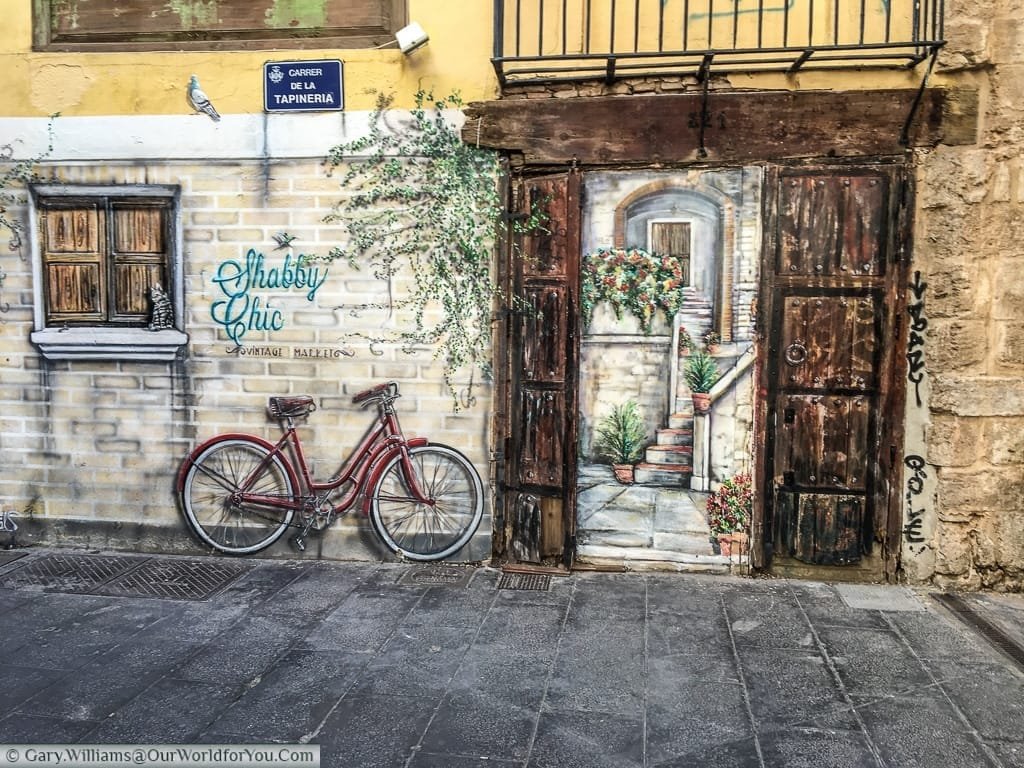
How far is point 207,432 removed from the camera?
614cm

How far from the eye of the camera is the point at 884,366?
17.9 feet

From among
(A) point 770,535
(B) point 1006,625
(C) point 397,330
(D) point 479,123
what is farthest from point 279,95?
(B) point 1006,625

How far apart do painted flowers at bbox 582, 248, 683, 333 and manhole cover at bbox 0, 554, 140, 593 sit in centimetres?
368

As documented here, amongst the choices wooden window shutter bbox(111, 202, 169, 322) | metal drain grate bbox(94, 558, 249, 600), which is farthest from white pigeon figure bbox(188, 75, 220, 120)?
metal drain grate bbox(94, 558, 249, 600)

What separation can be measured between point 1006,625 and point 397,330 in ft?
13.7

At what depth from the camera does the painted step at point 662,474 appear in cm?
577

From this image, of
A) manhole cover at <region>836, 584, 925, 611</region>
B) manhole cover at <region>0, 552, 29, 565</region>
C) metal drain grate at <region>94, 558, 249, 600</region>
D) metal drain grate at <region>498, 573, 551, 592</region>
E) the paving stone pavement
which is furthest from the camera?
manhole cover at <region>0, 552, 29, 565</region>

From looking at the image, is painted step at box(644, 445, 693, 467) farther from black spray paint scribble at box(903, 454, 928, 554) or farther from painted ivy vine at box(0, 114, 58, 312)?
painted ivy vine at box(0, 114, 58, 312)

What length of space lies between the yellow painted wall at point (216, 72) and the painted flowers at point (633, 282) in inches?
54.2

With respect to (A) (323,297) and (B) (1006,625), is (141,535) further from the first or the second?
(B) (1006,625)

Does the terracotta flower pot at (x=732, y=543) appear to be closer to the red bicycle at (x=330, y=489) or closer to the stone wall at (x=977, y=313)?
the stone wall at (x=977, y=313)

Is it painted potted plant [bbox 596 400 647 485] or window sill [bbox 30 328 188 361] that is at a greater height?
window sill [bbox 30 328 188 361]

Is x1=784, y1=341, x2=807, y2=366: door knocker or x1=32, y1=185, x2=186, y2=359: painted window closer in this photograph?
x1=784, y1=341, x2=807, y2=366: door knocker

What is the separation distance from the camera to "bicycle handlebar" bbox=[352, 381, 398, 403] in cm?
591
